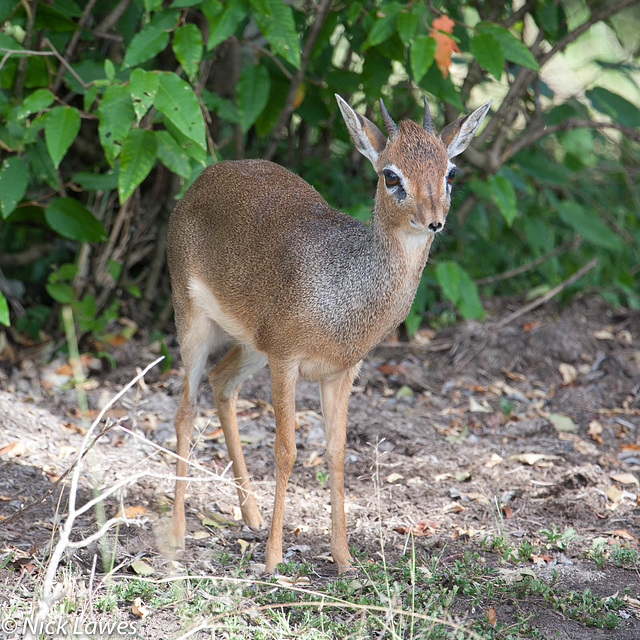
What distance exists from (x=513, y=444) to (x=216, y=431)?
1.92m

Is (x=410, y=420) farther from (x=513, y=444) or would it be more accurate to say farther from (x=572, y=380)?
(x=572, y=380)

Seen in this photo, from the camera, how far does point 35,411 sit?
540 cm

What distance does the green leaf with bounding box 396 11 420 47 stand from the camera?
186 inches

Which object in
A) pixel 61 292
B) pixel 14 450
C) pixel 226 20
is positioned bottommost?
pixel 14 450

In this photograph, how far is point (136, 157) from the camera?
14.8ft

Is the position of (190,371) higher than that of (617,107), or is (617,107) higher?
(617,107)

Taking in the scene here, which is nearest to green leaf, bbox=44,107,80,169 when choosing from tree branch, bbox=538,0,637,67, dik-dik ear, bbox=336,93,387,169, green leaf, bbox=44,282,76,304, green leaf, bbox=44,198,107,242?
green leaf, bbox=44,198,107,242

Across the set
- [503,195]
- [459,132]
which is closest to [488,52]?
[459,132]

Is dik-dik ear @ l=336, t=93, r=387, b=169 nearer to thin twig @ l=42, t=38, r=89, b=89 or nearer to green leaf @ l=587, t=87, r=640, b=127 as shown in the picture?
thin twig @ l=42, t=38, r=89, b=89

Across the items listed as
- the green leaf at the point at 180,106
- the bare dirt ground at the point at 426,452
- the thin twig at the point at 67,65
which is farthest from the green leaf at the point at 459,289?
the thin twig at the point at 67,65

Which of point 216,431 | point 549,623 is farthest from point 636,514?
point 216,431

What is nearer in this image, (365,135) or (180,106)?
(365,135)

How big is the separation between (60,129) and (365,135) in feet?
5.45

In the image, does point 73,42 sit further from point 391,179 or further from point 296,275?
point 391,179
